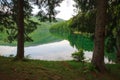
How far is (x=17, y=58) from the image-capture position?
15.0 metres

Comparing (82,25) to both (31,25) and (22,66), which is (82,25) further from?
(22,66)

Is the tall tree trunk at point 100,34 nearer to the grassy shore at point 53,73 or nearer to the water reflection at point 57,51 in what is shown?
the grassy shore at point 53,73

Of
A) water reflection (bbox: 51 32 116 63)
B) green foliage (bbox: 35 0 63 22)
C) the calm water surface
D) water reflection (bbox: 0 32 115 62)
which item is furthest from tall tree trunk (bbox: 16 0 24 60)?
the calm water surface

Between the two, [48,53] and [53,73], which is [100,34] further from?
[48,53]

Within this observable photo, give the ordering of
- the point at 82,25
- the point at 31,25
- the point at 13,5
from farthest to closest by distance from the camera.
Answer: the point at 82,25 → the point at 31,25 → the point at 13,5

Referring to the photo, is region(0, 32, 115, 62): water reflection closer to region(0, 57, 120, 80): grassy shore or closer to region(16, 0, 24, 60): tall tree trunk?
region(16, 0, 24, 60): tall tree trunk

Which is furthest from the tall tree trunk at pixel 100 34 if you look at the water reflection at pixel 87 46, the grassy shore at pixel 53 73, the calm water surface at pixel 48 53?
the calm water surface at pixel 48 53

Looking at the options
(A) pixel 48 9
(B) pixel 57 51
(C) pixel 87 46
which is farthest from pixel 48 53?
(A) pixel 48 9

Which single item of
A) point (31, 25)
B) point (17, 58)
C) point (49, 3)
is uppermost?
point (49, 3)

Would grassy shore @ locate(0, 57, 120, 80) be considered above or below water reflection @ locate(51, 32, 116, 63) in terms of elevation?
below

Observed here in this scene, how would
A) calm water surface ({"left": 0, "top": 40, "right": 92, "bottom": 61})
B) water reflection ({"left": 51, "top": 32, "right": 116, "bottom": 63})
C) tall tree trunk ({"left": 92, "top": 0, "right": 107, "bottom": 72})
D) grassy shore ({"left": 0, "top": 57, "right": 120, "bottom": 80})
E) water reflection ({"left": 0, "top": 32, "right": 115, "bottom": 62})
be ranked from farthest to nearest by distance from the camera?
water reflection ({"left": 0, "top": 32, "right": 115, "bottom": 62})
calm water surface ({"left": 0, "top": 40, "right": 92, "bottom": 61})
water reflection ({"left": 51, "top": 32, "right": 116, "bottom": 63})
tall tree trunk ({"left": 92, "top": 0, "right": 107, "bottom": 72})
grassy shore ({"left": 0, "top": 57, "right": 120, "bottom": 80})

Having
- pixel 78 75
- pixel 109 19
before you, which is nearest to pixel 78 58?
pixel 109 19

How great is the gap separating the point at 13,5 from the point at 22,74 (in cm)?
636

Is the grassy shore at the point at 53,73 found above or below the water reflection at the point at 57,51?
below
